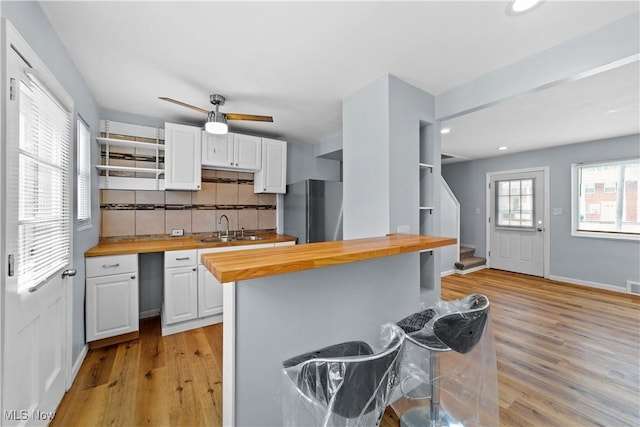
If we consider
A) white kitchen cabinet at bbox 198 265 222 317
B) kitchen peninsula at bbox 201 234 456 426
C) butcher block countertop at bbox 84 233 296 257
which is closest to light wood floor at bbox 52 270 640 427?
white kitchen cabinet at bbox 198 265 222 317

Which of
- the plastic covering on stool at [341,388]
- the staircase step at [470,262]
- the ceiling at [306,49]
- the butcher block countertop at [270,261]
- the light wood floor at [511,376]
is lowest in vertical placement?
the light wood floor at [511,376]

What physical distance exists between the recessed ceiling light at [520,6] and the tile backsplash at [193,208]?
3285 millimetres

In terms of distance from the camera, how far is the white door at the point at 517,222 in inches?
199

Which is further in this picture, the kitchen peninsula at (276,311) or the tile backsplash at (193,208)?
the tile backsplash at (193,208)

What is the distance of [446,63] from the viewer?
6.81 feet

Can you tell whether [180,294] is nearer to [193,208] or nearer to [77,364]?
[77,364]

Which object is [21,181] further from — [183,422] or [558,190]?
[558,190]

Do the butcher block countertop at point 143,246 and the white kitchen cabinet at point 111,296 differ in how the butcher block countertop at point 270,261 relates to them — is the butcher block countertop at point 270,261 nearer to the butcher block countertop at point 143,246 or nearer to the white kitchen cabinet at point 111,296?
the butcher block countertop at point 143,246

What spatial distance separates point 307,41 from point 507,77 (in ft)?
5.44

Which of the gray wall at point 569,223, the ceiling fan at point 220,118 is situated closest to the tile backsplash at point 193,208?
the ceiling fan at point 220,118

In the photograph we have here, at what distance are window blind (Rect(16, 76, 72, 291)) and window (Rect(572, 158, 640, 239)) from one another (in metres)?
6.79

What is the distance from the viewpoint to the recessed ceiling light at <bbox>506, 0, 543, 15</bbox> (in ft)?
4.71

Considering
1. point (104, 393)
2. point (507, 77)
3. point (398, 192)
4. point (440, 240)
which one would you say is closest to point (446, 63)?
point (507, 77)

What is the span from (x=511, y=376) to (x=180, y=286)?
10.4 feet
